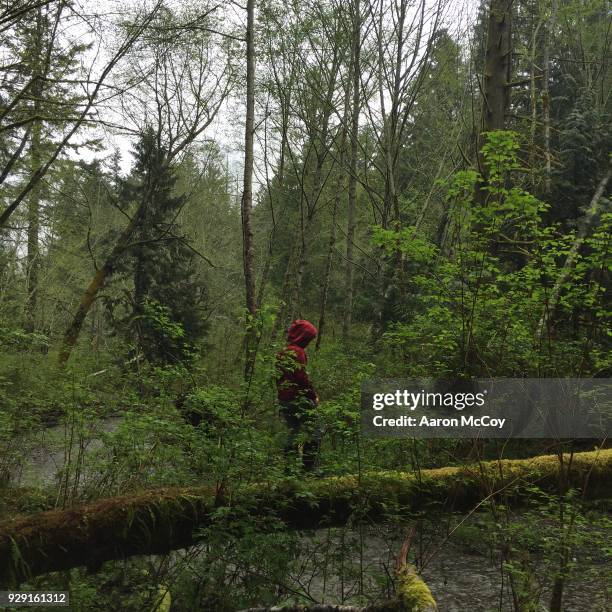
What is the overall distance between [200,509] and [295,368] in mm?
1506

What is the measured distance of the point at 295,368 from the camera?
5.22 meters

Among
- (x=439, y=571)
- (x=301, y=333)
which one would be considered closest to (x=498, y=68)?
(x=301, y=333)

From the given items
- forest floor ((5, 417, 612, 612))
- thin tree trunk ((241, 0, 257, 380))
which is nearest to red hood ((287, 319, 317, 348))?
forest floor ((5, 417, 612, 612))

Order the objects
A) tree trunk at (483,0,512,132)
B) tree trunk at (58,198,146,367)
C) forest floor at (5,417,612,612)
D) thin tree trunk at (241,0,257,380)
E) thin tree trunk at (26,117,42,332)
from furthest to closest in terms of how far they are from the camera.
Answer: tree trunk at (58,198,146,367)
thin tree trunk at (26,117,42,332)
thin tree trunk at (241,0,257,380)
tree trunk at (483,0,512,132)
forest floor at (5,417,612,612)

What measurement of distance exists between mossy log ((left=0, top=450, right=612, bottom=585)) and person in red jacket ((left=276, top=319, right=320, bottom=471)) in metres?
0.45

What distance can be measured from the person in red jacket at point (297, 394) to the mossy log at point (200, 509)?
0.45 meters

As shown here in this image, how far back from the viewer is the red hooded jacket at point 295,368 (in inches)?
200

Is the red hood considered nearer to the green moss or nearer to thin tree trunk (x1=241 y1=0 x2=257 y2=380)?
the green moss

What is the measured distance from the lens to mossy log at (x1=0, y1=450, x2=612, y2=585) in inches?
159

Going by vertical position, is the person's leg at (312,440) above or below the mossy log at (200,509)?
above

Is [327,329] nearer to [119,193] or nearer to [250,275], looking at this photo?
[119,193]

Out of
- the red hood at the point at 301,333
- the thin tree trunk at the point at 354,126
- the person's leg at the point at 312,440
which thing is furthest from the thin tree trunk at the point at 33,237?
the person's leg at the point at 312,440

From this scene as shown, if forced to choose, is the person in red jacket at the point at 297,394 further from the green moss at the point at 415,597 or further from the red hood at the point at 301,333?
the green moss at the point at 415,597

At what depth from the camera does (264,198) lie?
27781mm
